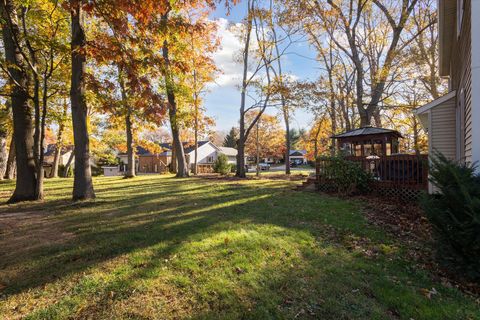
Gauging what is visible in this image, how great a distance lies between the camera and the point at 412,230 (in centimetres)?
543

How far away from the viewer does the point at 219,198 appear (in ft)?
29.0

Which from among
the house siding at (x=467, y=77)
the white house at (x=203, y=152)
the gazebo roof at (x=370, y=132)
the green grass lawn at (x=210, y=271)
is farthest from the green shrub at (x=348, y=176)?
the white house at (x=203, y=152)

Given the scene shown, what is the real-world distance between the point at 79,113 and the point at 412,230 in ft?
30.0

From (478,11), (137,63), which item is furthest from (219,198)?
(478,11)

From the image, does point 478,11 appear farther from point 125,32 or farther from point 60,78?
point 60,78

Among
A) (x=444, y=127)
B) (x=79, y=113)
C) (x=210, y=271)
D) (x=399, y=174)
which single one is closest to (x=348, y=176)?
(x=399, y=174)

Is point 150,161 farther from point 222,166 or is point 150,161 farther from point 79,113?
point 79,113

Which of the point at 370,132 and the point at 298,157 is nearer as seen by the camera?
the point at 370,132

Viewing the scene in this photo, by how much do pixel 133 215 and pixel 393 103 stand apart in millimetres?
21149

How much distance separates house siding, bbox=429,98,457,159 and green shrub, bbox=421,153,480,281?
210 inches

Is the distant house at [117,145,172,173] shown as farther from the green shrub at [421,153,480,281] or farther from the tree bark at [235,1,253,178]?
the green shrub at [421,153,480,281]

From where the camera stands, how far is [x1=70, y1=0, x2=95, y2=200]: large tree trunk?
757 cm

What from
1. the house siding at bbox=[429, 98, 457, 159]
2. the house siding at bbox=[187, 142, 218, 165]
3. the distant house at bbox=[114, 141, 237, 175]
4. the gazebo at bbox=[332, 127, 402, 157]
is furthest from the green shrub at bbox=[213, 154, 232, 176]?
the house siding at bbox=[187, 142, 218, 165]

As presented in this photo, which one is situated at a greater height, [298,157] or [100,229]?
[298,157]
